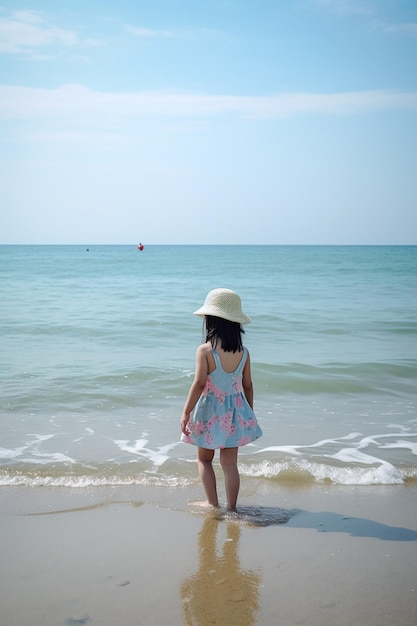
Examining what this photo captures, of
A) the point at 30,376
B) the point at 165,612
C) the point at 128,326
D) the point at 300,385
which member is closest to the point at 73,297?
the point at 128,326

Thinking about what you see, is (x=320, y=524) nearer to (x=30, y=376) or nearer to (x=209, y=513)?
(x=209, y=513)

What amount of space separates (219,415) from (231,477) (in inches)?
17.2

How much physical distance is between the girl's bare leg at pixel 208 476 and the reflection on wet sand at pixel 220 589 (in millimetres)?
527

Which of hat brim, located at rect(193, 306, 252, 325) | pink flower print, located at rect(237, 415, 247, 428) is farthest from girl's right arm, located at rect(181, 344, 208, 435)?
pink flower print, located at rect(237, 415, 247, 428)

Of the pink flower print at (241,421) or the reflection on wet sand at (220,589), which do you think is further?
the pink flower print at (241,421)

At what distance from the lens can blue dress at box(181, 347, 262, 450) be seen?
427 cm

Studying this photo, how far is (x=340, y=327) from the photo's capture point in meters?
13.2

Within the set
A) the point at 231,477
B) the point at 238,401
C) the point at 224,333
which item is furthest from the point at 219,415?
the point at 224,333

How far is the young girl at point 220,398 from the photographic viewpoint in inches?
167

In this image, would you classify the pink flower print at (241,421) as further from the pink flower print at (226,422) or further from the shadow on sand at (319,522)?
the shadow on sand at (319,522)

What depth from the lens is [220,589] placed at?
3188 mm

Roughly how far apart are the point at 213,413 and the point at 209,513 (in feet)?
2.23

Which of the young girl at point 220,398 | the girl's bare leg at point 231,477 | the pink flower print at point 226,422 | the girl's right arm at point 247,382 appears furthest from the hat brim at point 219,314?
the girl's bare leg at point 231,477

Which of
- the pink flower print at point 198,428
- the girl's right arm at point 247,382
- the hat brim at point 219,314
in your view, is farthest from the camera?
the girl's right arm at point 247,382
